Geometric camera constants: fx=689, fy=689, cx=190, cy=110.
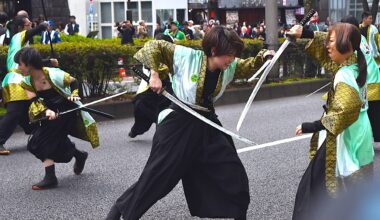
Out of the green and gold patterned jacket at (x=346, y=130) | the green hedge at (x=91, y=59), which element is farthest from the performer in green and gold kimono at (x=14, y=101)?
the green and gold patterned jacket at (x=346, y=130)

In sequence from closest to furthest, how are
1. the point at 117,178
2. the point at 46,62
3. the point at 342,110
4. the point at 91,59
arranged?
the point at 342,110, the point at 46,62, the point at 117,178, the point at 91,59

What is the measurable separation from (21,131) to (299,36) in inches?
263

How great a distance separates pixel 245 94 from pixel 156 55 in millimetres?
9188

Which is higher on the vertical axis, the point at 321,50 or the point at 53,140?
the point at 321,50

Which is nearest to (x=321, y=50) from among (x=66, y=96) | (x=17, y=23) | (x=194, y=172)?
(x=194, y=172)

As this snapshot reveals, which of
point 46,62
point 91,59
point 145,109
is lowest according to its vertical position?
point 145,109

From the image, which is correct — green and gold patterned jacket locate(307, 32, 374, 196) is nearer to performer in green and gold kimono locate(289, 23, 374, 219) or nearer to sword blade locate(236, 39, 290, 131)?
performer in green and gold kimono locate(289, 23, 374, 219)

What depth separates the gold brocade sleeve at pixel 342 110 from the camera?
4.38 meters

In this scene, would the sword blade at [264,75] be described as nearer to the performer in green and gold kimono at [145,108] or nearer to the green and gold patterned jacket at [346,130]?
the green and gold patterned jacket at [346,130]

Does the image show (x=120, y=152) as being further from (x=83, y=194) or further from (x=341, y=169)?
(x=341, y=169)

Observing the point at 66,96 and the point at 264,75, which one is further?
the point at 66,96

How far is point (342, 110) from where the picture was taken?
14.3ft

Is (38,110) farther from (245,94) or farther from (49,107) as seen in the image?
(245,94)

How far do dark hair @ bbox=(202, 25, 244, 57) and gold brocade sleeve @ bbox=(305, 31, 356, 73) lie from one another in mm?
599
